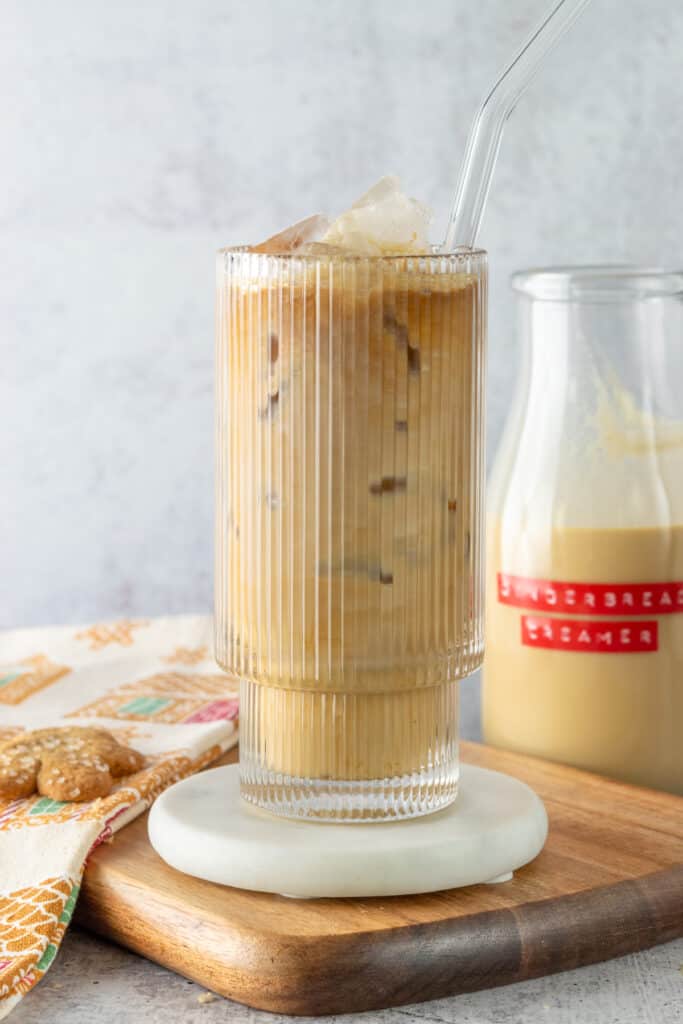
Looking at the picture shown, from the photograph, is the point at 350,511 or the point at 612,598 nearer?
the point at 350,511

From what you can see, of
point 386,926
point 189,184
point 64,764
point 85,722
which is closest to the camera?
point 386,926

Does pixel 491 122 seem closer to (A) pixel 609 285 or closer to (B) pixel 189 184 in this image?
(A) pixel 609 285

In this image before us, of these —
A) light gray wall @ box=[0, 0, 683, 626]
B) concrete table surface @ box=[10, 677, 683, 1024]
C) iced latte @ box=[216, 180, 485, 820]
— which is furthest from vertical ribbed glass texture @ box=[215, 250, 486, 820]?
light gray wall @ box=[0, 0, 683, 626]

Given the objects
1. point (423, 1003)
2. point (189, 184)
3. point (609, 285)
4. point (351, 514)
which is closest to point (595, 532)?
point (609, 285)

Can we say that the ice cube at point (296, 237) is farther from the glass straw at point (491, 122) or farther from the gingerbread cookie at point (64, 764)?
the gingerbread cookie at point (64, 764)

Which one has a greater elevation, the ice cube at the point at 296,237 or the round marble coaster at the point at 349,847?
the ice cube at the point at 296,237

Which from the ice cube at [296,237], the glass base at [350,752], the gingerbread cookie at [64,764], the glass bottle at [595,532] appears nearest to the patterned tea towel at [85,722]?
the gingerbread cookie at [64,764]
